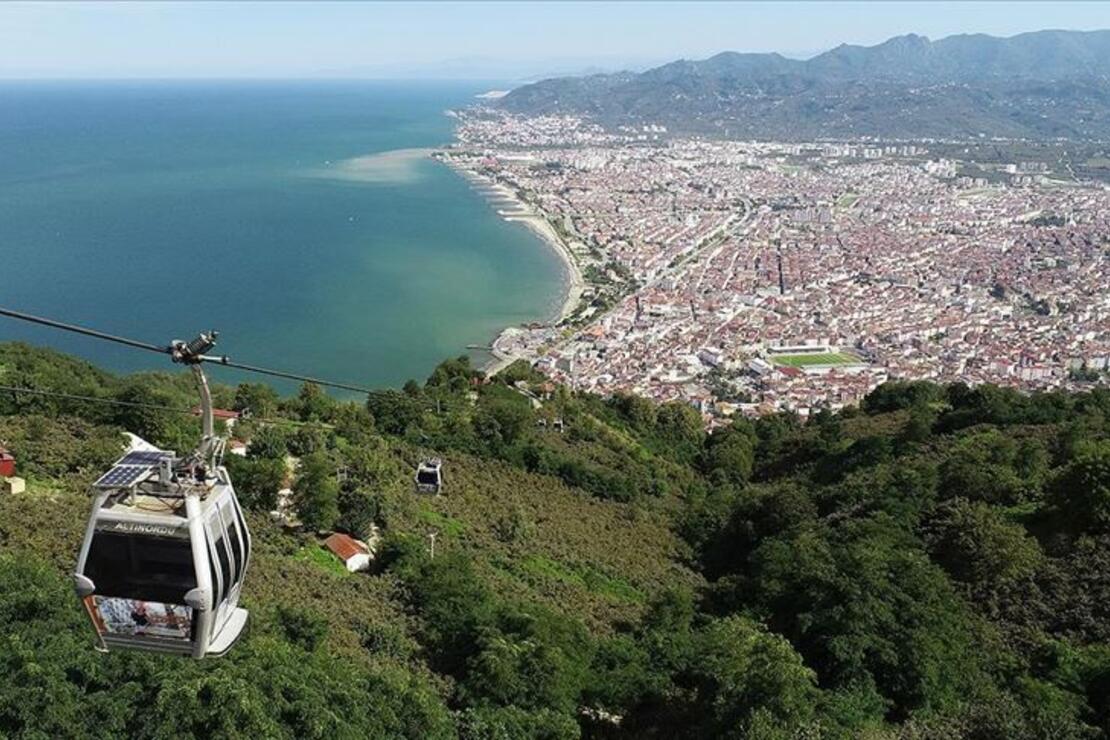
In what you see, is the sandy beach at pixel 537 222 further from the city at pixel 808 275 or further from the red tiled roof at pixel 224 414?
the red tiled roof at pixel 224 414

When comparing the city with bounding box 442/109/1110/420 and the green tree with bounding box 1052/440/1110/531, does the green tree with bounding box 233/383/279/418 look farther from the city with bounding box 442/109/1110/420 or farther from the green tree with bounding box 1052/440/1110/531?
the city with bounding box 442/109/1110/420

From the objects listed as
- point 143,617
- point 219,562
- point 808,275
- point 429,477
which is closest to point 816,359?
point 808,275

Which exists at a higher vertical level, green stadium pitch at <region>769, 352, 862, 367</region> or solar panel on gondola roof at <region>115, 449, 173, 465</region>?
solar panel on gondola roof at <region>115, 449, 173, 465</region>

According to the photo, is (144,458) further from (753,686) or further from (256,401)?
(256,401)

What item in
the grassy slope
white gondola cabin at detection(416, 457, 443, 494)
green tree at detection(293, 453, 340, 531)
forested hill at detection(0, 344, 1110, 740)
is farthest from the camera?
white gondola cabin at detection(416, 457, 443, 494)

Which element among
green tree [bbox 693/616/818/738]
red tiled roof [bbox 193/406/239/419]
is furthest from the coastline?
green tree [bbox 693/616/818/738]

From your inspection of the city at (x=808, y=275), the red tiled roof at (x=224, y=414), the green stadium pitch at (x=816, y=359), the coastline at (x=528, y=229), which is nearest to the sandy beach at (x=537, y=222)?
the coastline at (x=528, y=229)

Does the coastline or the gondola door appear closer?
the gondola door

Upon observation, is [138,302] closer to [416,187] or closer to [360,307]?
[360,307]
